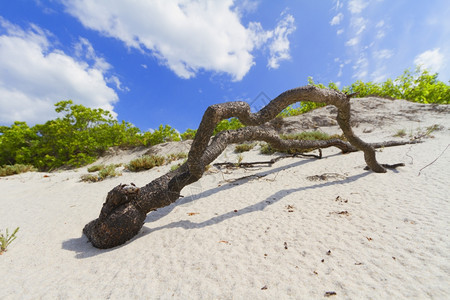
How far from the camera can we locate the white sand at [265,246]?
1.72 metres

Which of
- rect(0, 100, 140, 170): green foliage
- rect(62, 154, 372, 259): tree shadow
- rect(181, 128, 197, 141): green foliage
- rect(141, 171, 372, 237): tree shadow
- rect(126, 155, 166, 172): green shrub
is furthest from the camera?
rect(181, 128, 197, 141): green foliage

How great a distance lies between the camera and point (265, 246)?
2.34 meters

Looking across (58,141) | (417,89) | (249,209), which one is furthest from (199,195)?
(417,89)

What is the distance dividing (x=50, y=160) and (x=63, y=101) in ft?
18.6

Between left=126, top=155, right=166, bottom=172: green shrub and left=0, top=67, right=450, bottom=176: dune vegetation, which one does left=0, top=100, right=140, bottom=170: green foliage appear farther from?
left=126, top=155, right=166, bottom=172: green shrub

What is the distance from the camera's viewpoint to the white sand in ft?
5.63

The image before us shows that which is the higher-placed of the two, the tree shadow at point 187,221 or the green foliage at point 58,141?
the green foliage at point 58,141

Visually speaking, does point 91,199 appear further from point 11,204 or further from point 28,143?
point 28,143

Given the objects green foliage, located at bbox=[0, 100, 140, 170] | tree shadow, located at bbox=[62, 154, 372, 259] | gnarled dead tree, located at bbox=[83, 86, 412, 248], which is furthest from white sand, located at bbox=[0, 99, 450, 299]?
green foliage, located at bbox=[0, 100, 140, 170]

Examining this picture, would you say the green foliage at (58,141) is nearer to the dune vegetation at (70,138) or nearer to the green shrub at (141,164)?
the dune vegetation at (70,138)

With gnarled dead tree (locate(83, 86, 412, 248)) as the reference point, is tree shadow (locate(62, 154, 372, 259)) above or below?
below

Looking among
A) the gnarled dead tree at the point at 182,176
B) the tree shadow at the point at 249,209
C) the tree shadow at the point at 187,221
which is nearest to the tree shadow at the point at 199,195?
the tree shadow at the point at 187,221

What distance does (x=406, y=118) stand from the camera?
1258 centimetres

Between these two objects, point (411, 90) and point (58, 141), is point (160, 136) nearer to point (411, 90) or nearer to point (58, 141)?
point (58, 141)
